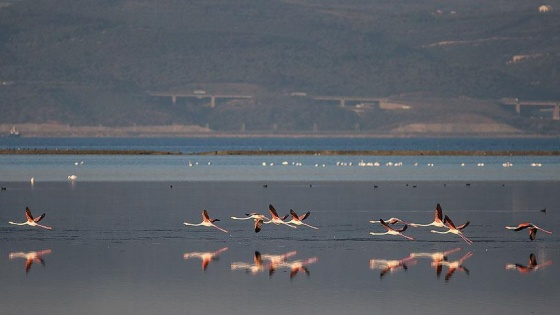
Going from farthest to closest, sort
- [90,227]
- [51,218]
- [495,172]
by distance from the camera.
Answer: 1. [495,172]
2. [51,218]
3. [90,227]

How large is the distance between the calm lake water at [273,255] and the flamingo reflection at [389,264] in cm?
4

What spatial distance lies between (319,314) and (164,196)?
29756 millimetres

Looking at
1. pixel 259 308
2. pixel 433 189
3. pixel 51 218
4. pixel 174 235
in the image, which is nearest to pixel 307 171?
pixel 433 189

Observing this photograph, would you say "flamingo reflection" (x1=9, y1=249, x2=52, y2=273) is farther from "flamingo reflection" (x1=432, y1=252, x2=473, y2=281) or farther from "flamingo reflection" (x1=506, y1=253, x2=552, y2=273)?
"flamingo reflection" (x1=506, y1=253, x2=552, y2=273)

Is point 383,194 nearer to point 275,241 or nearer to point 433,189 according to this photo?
point 433,189

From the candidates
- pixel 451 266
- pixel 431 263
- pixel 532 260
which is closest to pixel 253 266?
pixel 431 263

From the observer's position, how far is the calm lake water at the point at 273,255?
2164 cm

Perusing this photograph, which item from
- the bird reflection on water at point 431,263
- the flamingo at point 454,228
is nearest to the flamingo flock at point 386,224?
the flamingo at point 454,228

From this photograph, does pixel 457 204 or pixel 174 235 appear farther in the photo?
pixel 457 204

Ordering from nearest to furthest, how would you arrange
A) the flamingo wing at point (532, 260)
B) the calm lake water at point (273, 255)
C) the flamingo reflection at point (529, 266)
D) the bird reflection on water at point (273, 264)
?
the calm lake water at point (273, 255) → the bird reflection on water at point (273, 264) → the flamingo reflection at point (529, 266) → the flamingo wing at point (532, 260)

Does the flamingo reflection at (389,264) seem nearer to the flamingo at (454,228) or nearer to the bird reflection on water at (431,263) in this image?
the bird reflection on water at (431,263)

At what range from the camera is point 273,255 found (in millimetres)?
27953

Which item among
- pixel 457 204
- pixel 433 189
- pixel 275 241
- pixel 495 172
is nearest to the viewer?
pixel 275 241

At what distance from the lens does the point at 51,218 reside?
3778 cm
